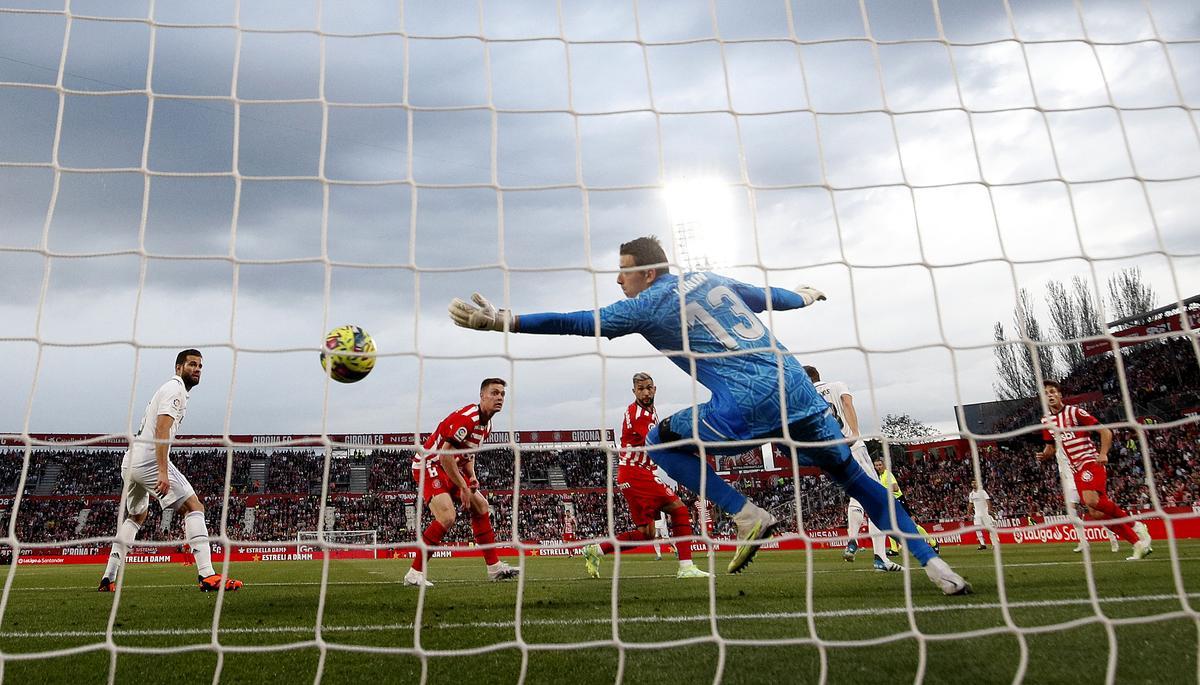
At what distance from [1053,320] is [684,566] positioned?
40.1 metres

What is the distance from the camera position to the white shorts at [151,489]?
622cm

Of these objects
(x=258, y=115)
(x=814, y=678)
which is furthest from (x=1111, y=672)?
(x=258, y=115)

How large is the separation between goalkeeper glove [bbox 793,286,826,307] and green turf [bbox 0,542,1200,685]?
1802 millimetres

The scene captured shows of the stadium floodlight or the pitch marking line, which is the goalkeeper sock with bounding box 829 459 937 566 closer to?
the pitch marking line

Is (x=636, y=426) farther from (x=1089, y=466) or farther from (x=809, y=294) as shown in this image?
(x=1089, y=466)

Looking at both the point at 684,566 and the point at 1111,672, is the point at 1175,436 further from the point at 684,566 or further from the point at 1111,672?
the point at 1111,672

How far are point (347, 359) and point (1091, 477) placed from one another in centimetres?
729

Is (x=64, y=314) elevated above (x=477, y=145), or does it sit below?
below

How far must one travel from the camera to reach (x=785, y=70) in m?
4.25

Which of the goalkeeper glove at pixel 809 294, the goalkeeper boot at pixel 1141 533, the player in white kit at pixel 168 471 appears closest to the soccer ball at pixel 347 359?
the player in white kit at pixel 168 471

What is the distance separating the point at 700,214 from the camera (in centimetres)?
462

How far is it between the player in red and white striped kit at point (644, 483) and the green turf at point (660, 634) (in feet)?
4.61

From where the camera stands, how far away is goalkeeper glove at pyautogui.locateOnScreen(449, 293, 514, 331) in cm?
364

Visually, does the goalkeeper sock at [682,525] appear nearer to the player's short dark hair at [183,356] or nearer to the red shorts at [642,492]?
the red shorts at [642,492]
